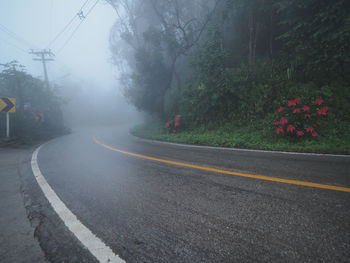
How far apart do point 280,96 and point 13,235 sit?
1015cm

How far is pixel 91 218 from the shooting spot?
6.61 ft

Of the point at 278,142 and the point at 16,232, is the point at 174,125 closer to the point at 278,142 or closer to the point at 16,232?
the point at 278,142

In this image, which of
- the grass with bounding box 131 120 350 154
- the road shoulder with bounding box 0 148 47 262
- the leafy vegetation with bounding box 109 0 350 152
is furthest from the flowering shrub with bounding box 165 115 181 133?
the road shoulder with bounding box 0 148 47 262

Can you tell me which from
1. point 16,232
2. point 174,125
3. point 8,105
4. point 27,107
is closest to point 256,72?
point 174,125

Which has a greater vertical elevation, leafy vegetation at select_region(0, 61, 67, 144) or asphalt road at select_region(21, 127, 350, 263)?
leafy vegetation at select_region(0, 61, 67, 144)

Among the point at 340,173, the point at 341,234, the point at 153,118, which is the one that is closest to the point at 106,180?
the point at 341,234

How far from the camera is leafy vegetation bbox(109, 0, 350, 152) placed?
6629 millimetres

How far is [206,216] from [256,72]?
34.3 ft

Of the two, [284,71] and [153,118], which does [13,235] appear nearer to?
[284,71]

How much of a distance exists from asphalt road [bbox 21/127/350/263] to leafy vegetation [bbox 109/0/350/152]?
10.8 feet

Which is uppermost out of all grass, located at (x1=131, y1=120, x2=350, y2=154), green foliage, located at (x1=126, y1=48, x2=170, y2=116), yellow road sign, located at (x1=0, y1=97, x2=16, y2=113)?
green foliage, located at (x1=126, y1=48, x2=170, y2=116)

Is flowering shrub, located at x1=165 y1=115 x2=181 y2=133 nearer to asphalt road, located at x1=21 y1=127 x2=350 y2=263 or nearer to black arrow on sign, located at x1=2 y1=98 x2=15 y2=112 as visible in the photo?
asphalt road, located at x1=21 y1=127 x2=350 y2=263

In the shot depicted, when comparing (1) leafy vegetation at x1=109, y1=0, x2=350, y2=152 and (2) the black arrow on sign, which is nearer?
(1) leafy vegetation at x1=109, y1=0, x2=350, y2=152

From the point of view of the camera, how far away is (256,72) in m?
10.0
